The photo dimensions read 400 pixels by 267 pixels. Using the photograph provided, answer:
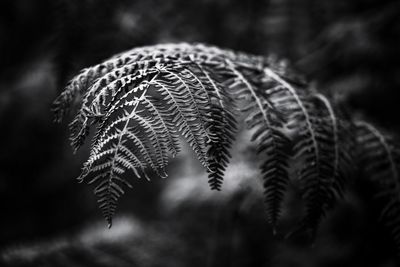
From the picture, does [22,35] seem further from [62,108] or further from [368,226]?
[368,226]

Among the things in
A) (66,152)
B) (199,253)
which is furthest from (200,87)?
(66,152)

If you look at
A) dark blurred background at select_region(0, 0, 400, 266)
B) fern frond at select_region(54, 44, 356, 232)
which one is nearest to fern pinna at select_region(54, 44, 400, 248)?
fern frond at select_region(54, 44, 356, 232)

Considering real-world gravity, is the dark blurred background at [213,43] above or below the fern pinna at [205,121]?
above

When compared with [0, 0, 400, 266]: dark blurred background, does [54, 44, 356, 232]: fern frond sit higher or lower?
lower

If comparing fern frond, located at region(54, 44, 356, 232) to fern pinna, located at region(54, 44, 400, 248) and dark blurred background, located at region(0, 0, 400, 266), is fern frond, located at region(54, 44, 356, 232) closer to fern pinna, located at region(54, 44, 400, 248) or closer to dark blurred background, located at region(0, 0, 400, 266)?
fern pinna, located at region(54, 44, 400, 248)

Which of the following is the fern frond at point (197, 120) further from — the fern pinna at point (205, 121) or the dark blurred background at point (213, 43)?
the dark blurred background at point (213, 43)

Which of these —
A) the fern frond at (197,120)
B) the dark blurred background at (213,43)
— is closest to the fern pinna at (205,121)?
the fern frond at (197,120)
